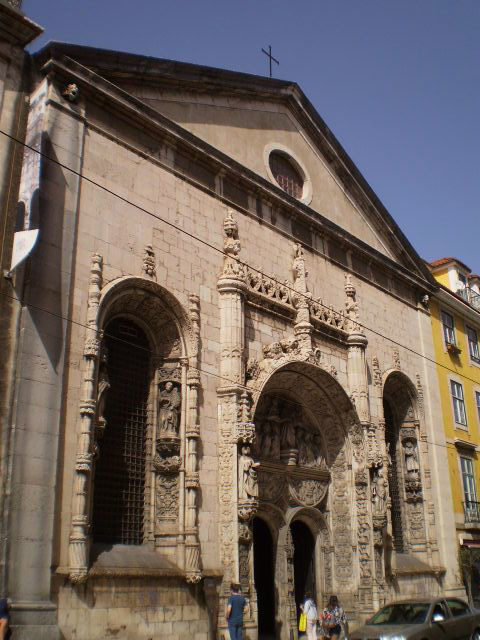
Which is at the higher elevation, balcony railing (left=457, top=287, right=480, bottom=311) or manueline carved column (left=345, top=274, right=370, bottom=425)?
balcony railing (left=457, top=287, right=480, bottom=311)

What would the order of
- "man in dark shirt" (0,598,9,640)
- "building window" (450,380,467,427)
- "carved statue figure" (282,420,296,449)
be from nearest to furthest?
1. "man in dark shirt" (0,598,9,640)
2. "carved statue figure" (282,420,296,449)
3. "building window" (450,380,467,427)

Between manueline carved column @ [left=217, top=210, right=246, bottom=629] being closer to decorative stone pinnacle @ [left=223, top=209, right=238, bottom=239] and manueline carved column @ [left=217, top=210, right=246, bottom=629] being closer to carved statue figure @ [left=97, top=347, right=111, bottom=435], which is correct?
decorative stone pinnacle @ [left=223, top=209, right=238, bottom=239]

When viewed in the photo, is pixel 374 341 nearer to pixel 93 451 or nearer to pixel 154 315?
pixel 154 315

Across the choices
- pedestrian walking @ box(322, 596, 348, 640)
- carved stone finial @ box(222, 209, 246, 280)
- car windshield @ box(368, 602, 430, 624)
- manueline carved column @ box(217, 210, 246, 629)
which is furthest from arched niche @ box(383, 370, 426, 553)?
car windshield @ box(368, 602, 430, 624)

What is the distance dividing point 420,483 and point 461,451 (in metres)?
3.43

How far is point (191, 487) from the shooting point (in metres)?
14.6

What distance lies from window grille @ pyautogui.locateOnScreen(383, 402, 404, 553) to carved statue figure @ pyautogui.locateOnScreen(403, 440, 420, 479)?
0.37m

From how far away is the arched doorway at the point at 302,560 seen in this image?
18.9 metres

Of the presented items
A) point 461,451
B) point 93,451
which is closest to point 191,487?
point 93,451

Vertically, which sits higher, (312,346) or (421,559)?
(312,346)

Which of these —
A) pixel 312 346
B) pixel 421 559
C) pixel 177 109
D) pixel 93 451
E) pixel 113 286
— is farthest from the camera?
pixel 421 559

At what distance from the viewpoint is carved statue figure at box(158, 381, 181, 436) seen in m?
15.1

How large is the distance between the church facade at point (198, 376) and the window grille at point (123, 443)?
42mm

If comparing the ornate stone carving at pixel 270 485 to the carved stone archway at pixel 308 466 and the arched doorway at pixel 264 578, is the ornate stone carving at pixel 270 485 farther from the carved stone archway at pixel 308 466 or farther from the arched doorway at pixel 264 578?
the arched doorway at pixel 264 578
